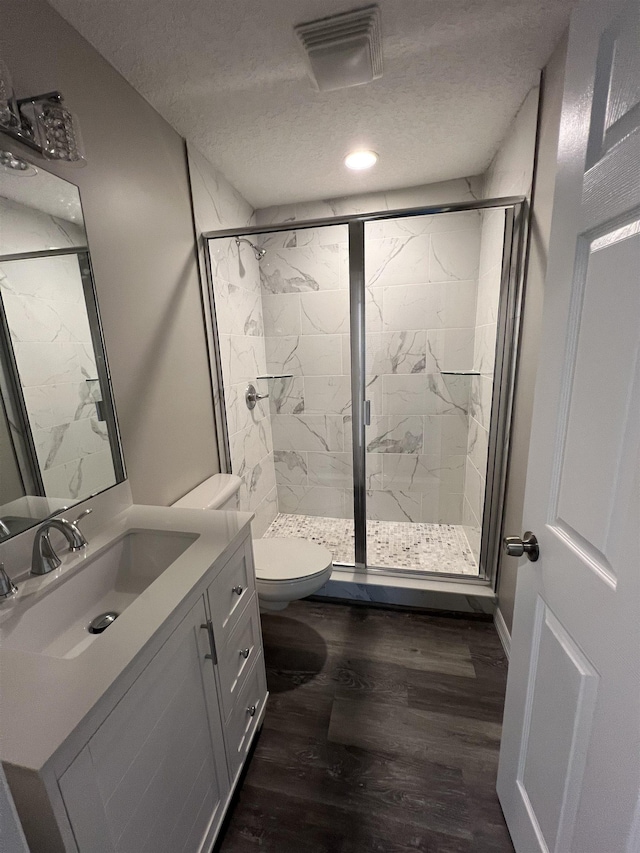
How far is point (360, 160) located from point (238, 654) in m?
2.27

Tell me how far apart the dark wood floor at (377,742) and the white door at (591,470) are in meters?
0.36

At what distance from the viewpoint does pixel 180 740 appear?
0.83 m

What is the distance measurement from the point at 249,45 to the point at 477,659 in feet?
8.33

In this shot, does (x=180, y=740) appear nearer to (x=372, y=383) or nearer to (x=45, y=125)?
(x=45, y=125)

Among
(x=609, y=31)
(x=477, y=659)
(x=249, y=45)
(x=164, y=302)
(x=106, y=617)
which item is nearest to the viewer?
(x=609, y=31)

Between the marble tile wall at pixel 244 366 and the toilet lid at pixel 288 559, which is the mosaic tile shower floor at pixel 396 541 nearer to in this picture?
the marble tile wall at pixel 244 366

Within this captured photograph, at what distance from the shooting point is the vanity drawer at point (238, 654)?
3.44 feet

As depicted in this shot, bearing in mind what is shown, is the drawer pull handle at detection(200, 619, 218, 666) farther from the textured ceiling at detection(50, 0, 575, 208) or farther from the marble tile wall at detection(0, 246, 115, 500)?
the textured ceiling at detection(50, 0, 575, 208)

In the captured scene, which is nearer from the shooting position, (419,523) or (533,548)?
(533,548)

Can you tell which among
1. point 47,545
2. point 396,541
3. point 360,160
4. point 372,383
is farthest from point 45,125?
point 396,541

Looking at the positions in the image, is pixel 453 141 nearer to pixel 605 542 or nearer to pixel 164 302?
pixel 164 302

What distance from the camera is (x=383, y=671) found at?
159 centimetres

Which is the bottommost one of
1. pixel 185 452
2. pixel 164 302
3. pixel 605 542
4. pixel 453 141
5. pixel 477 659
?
pixel 477 659

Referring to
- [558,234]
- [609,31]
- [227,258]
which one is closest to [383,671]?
[558,234]
